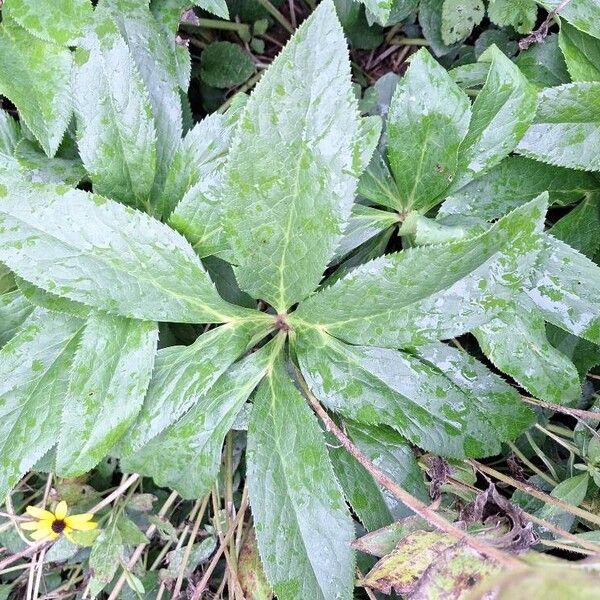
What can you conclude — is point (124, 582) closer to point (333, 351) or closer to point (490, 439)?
point (333, 351)

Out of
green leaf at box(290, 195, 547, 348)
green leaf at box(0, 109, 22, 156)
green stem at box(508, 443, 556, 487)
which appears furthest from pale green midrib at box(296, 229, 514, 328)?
green leaf at box(0, 109, 22, 156)

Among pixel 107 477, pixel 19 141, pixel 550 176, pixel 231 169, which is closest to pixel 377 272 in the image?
pixel 231 169

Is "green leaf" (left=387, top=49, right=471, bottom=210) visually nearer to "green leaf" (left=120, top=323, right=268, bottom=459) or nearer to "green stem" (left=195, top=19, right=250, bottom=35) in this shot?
"green leaf" (left=120, top=323, right=268, bottom=459)

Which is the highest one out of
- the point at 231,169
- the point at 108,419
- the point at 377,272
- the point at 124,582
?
the point at 231,169

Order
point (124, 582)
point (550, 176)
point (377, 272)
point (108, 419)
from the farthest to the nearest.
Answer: point (124, 582)
point (550, 176)
point (108, 419)
point (377, 272)

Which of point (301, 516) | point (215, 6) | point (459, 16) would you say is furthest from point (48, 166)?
point (459, 16)

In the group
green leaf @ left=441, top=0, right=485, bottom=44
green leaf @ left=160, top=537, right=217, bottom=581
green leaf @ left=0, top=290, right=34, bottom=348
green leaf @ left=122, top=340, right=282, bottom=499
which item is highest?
green leaf @ left=441, top=0, right=485, bottom=44
